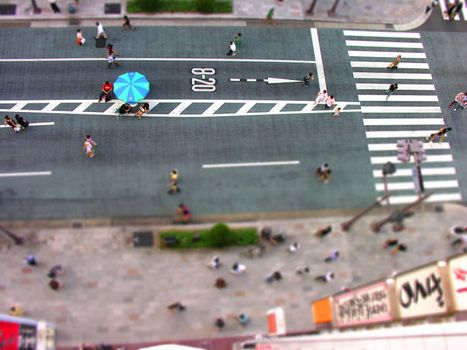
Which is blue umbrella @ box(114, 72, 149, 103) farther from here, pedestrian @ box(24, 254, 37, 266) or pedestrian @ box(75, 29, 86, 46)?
pedestrian @ box(24, 254, 37, 266)

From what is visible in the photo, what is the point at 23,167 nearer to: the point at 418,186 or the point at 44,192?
the point at 44,192

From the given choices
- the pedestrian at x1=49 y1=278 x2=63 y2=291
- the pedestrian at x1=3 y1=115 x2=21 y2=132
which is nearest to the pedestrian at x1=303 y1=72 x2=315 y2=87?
the pedestrian at x1=3 y1=115 x2=21 y2=132

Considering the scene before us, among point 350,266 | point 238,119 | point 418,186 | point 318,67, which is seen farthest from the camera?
point 318,67

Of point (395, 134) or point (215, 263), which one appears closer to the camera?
point (215, 263)

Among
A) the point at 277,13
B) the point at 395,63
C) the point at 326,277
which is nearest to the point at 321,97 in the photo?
the point at 395,63

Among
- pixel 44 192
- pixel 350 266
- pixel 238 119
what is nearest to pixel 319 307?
pixel 350 266

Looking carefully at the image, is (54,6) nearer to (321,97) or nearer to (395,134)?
(321,97)

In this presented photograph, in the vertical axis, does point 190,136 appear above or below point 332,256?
above
